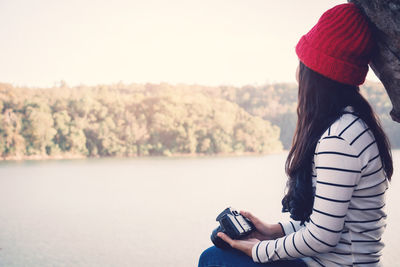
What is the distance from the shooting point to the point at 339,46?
92 cm

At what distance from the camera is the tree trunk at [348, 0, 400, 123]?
3.21ft

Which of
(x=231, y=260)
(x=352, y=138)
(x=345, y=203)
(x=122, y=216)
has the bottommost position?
(x=122, y=216)

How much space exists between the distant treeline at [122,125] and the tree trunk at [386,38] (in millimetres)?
11481

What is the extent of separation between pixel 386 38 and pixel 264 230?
66 centimetres

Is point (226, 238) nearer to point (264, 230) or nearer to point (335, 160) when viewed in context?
point (264, 230)

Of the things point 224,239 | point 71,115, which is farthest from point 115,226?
point 71,115

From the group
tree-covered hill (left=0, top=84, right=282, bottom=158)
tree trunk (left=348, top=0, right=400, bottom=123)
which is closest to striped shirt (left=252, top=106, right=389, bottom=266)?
tree trunk (left=348, top=0, right=400, bottom=123)

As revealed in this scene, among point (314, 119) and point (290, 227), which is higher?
point (314, 119)

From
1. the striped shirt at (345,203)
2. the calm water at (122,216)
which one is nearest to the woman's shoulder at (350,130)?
the striped shirt at (345,203)

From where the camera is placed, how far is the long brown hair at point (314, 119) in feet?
3.09

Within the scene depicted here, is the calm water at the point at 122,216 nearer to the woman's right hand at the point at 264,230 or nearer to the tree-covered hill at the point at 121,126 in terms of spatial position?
the woman's right hand at the point at 264,230

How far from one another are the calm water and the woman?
171 cm

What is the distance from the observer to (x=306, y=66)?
990 mm

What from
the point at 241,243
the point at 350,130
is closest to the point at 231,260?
the point at 241,243
